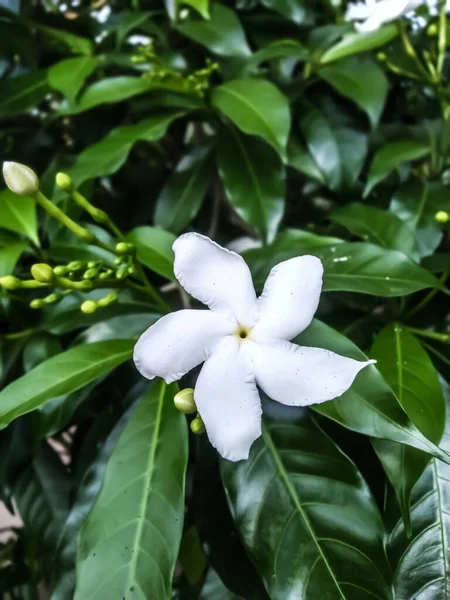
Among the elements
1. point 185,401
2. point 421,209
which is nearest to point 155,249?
point 185,401

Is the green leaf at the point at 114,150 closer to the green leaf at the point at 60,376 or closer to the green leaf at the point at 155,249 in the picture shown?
the green leaf at the point at 155,249

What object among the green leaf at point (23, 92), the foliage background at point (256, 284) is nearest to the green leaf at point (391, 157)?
the foliage background at point (256, 284)

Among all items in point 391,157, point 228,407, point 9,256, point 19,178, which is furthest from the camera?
point 391,157

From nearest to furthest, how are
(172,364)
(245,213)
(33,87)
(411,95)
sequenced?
(172,364) < (245,213) < (33,87) < (411,95)

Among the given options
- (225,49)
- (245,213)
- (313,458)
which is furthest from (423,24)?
(313,458)

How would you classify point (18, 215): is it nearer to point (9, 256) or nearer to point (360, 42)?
point (9, 256)

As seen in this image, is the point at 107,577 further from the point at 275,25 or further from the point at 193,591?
the point at 275,25
